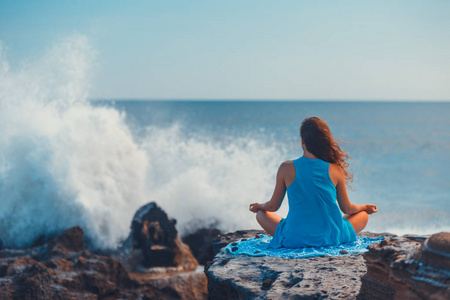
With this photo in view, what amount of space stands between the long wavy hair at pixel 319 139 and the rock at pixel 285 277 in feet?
2.57

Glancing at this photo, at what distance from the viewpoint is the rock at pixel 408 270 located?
6.89ft

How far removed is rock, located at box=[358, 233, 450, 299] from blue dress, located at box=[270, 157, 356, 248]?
3.47 feet

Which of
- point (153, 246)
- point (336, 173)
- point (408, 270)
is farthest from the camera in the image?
point (153, 246)

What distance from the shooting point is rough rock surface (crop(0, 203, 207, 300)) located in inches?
183

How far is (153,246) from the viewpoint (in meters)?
6.61

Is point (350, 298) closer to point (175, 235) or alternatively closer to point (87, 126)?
point (175, 235)

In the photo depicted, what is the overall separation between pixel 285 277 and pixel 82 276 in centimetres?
266

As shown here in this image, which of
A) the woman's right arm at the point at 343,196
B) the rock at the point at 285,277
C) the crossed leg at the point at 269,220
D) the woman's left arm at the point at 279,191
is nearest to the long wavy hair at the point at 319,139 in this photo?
the woman's right arm at the point at 343,196

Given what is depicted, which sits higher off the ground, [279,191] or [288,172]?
[288,172]

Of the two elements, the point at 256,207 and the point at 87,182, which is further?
the point at 87,182

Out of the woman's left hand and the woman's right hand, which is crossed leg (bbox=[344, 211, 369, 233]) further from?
the woman's left hand

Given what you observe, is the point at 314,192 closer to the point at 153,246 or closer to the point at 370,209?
the point at 370,209

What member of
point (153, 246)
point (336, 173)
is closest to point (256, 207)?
point (336, 173)

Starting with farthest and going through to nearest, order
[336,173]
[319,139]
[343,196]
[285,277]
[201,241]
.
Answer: [201,241] < [343,196] < [336,173] < [319,139] < [285,277]
